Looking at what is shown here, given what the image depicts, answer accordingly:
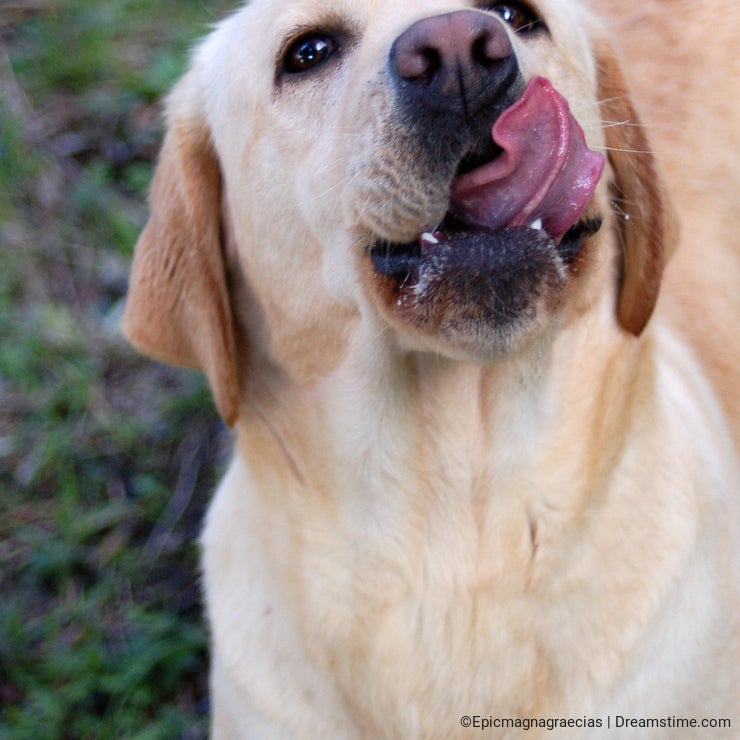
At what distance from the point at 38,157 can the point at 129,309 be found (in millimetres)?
2359

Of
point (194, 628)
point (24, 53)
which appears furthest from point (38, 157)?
Result: point (194, 628)

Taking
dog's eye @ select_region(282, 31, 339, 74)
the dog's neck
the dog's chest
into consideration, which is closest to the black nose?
dog's eye @ select_region(282, 31, 339, 74)

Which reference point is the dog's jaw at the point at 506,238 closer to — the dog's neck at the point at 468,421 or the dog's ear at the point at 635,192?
the dog's neck at the point at 468,421

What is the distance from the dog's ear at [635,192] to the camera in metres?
2.40

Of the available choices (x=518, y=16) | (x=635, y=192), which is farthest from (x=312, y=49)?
(x=635, y=192)

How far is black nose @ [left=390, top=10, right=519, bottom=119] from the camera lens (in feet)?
5.43

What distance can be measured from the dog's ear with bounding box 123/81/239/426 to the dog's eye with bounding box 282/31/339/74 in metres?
0.37

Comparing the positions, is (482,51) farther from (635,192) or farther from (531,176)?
(635,192)

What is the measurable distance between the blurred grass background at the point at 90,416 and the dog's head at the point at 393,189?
1.45 metres

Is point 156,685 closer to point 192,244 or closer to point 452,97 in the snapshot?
point 192,244

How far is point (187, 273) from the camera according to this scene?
7.88ft

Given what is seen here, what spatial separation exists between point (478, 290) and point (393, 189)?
0.77ft

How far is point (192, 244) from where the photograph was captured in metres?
2.41

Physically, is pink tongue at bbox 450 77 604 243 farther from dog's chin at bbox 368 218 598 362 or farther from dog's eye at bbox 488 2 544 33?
dog's eye at bbox 488 2 544 33
